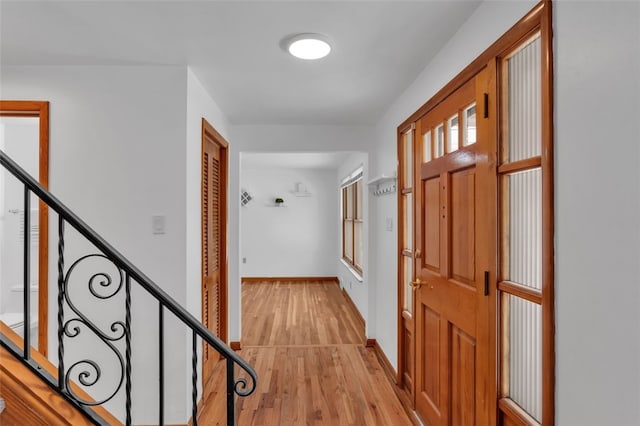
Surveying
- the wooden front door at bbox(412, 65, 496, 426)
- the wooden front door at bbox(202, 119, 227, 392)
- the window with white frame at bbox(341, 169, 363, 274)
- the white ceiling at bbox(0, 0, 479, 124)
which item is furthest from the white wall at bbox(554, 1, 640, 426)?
the window with white frame at bbox(341, 169, 363, 274)

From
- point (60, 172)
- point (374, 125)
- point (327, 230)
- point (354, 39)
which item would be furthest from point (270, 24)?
point (327, 230)

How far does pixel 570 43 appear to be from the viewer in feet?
3.64

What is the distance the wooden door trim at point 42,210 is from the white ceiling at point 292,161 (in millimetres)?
3352

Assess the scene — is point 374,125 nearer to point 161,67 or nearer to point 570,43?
point 161,67

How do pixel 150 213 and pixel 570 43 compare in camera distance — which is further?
pixel 150 213

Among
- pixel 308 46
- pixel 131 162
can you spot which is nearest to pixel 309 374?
pixel 131 162

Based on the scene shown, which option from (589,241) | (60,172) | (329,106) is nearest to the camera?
(589,241)

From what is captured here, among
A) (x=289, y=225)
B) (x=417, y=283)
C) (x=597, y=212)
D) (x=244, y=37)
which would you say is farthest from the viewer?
(x=289, y=225)

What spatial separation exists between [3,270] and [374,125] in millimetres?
3774

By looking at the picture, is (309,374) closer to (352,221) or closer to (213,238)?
(213,238)

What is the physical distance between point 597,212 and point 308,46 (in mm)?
1591

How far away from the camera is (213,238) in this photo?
130 inches

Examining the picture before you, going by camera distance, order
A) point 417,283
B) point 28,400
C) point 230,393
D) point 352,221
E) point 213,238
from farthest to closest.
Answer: point 352,221, point 213,238, point 417,283, point 230,393, point 28,400

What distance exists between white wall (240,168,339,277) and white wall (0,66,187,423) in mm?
5116
